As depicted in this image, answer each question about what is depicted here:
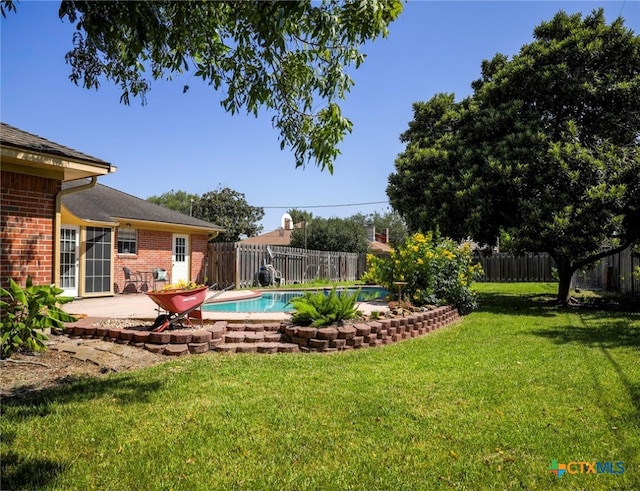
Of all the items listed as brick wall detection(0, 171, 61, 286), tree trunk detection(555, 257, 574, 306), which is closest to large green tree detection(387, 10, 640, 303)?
tree trunk detection(555, 257, 574, 306)

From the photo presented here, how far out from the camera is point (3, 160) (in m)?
5.43

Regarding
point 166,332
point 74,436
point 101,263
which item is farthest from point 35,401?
point 101,263

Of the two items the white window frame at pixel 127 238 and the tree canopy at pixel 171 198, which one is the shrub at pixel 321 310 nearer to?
the white window frame at pixel 127 238

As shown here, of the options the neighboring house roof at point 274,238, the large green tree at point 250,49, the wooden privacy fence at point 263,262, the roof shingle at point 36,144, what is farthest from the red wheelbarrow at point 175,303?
the neighboring house roof at point 274,238

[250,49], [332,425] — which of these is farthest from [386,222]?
[332,425]

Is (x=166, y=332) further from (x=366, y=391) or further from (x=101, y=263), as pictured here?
(x=101, y=263)

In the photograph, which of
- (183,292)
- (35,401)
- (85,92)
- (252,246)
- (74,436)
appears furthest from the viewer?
(252,246)

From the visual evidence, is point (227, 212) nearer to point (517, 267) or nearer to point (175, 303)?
point (517, 267)

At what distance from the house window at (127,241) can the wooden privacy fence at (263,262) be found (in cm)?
352

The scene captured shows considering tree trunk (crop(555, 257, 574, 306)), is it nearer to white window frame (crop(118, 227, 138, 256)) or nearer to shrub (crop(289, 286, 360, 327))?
shrub (crop(289, 286, 360, 327))

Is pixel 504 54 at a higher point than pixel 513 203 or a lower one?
higher

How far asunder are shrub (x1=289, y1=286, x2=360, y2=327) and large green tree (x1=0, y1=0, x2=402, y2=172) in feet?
10.0

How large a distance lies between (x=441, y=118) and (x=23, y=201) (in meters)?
11.7

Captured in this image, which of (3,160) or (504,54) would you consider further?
(504,54)
